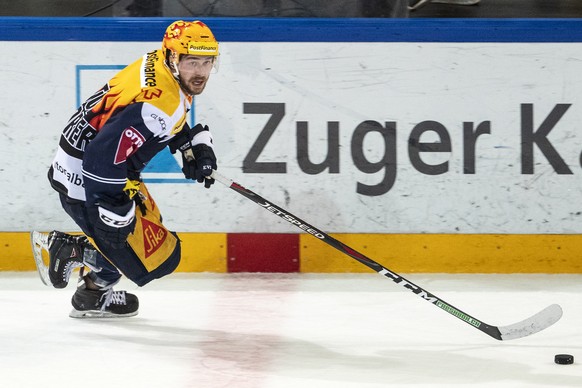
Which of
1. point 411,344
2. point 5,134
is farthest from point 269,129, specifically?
point 411,344

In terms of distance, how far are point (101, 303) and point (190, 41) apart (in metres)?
1.16

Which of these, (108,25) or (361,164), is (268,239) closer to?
(361,164)

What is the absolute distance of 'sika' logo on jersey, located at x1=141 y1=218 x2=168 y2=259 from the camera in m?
4.25

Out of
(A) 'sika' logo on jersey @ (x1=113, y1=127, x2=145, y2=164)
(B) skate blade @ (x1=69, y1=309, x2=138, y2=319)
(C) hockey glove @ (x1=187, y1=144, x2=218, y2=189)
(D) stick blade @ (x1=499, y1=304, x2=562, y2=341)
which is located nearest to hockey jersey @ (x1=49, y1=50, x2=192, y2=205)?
(A) 'sika' logo on jersey @ (x1=113, y1=127, x2=145, y2=164)

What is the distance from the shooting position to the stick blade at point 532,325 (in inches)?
157

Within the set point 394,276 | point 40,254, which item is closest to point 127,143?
point 40,254

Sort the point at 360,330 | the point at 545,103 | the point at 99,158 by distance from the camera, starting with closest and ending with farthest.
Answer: the point at 99,158
the point at 360,330
the point at 545,103

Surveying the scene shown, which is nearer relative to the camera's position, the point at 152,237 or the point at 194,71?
the point at 194,71

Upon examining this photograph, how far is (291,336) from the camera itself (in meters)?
4.19

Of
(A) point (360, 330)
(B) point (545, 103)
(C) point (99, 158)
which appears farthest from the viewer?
(B) point (545, 103)

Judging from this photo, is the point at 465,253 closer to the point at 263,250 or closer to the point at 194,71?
the point at 263,250

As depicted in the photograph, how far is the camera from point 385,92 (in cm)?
529

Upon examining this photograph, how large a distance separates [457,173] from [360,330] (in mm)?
1278

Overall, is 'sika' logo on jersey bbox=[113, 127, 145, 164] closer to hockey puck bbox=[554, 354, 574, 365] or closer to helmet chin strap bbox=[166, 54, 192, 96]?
helmet chin strap bbox=[166, 54, 192, 96]
